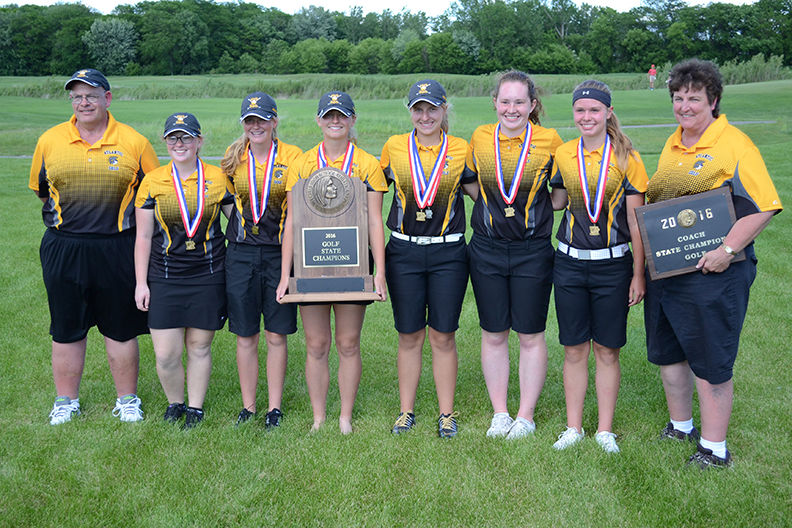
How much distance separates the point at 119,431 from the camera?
5.02 meters

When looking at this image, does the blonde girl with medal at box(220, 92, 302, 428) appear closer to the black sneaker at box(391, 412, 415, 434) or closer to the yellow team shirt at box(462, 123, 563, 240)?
the black sneaker at box(391, 412, 415, 434)

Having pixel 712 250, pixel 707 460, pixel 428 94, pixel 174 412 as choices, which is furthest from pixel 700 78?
pixel 174 412

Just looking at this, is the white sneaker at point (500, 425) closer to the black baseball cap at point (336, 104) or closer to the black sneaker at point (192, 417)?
the black sneaker at point (192, 417)

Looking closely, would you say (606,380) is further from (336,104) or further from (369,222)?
(336,104)

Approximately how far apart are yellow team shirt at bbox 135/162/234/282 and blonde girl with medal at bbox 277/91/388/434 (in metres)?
0.52

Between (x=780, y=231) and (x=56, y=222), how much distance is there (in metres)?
10.0

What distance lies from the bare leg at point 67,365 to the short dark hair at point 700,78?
4.49 metres

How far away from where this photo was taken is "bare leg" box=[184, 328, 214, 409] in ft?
16.8

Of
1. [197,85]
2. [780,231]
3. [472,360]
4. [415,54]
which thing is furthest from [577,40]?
[472,360]

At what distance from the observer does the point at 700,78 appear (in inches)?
165

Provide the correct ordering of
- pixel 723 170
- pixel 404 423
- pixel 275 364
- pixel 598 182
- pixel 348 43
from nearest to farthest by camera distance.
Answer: pixel 723 170, pixel 598 182, pixel 404 423, pixel 275 364, pixel 348 43

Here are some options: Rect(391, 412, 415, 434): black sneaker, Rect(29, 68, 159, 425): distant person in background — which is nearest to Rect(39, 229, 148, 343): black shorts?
Rect(29, 68, 159, 425): distant person in background

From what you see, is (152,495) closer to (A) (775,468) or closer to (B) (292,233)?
(B) (292,233)

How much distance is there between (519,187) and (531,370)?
4.34 ft
